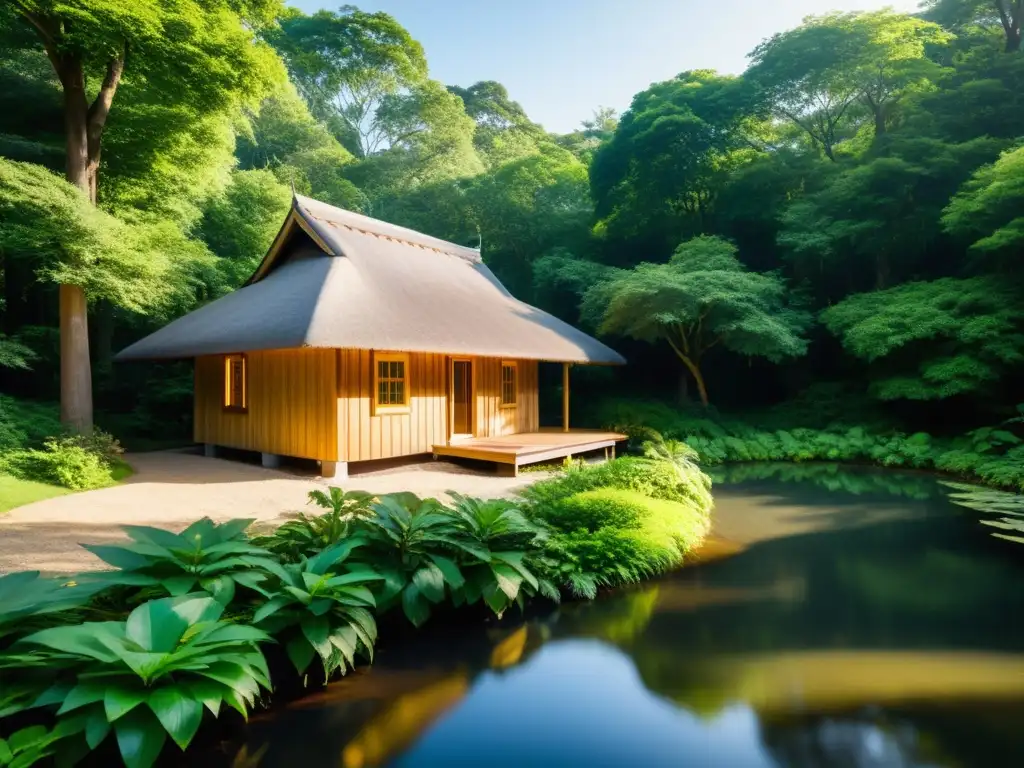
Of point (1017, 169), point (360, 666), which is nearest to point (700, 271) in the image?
point (1017, 169)

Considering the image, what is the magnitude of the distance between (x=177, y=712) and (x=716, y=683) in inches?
126

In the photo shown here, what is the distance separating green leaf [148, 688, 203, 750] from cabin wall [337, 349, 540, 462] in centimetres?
717

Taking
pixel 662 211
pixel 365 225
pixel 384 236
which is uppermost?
pixel 662 211

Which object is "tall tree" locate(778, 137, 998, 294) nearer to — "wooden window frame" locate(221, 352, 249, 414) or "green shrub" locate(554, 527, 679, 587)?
"green shrub" locate(554, 527, 679, 587)

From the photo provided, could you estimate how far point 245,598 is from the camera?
3.95 meters

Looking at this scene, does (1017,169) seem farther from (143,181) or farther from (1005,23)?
(143,181)

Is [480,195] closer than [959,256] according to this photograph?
No

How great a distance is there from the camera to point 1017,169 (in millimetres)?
12062

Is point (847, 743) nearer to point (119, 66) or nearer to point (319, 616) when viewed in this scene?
point (319, 616)

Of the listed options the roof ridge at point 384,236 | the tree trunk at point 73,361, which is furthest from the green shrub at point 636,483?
the tree trunk at point 73,361

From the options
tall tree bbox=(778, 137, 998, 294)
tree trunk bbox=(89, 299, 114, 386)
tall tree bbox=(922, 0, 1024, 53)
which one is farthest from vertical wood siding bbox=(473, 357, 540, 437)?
tall tree bbox=(922, 0, 1024, 53)

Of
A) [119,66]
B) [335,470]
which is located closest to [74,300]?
[119,66]

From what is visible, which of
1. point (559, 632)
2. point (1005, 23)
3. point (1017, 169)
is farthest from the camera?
point (1005, 23)

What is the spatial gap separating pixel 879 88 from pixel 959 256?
612 cm
